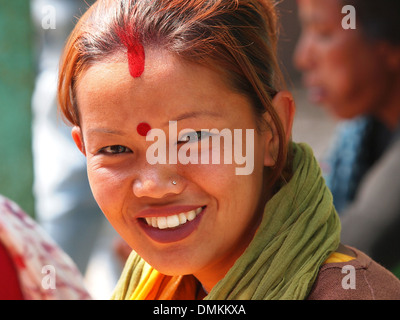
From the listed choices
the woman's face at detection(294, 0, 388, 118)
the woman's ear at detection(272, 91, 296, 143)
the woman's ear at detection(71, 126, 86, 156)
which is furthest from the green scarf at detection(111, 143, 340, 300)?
the woman's face at detection(294, 0, 388, 118)

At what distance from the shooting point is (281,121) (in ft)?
4.68

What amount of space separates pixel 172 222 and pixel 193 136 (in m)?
0.21

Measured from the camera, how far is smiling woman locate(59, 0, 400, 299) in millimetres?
1261

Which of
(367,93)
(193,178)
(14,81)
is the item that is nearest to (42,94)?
(14,81)

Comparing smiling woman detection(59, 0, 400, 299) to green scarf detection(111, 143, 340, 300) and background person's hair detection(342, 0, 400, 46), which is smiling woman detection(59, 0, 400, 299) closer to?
green scarf detection(111, 143, 340, 300)

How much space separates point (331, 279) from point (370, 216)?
71.7 inches

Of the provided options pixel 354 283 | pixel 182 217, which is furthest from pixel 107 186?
pixel 354 283

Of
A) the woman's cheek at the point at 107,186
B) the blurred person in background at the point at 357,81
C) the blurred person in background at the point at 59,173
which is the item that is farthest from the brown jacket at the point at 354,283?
the blurred person in background at the point at 59,173

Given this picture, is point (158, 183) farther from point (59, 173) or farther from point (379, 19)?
point (59, 173)

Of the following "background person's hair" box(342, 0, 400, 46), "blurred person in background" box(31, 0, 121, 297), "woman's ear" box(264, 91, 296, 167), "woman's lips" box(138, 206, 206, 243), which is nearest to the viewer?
"woman's lips" box(138, 206, 206, 243)

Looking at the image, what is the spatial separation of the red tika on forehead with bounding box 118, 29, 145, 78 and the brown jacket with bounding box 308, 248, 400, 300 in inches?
24.3

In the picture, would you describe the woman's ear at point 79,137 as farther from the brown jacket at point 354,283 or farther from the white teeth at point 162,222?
the brown jacket at point 354,283

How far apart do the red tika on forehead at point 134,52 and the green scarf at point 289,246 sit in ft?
1.49

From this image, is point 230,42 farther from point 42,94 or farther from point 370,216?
point 42,94
